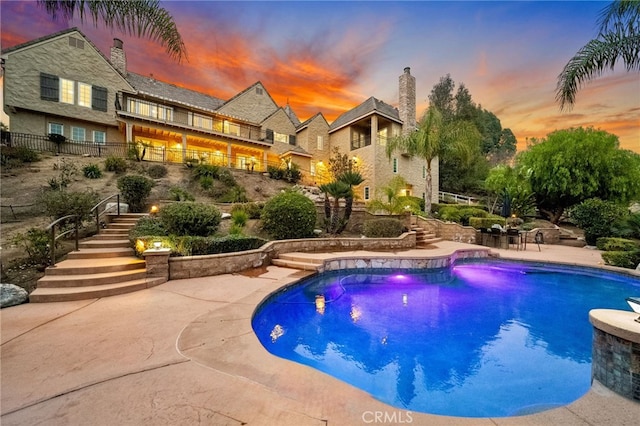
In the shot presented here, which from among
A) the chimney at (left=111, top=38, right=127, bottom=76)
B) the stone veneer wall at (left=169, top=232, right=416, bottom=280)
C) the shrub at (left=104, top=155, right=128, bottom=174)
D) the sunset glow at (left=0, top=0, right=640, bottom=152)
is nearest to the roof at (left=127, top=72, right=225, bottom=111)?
the chimney at (left=111, top=38, right=127, bottom=76)

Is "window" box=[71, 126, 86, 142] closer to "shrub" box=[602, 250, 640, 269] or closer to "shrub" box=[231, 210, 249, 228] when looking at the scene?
"shrub" box=[231, 210, 249, 228]

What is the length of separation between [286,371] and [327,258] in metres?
5.70

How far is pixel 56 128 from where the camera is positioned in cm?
1720

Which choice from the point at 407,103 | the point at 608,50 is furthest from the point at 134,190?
the point at 407,103

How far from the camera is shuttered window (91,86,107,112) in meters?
18.3

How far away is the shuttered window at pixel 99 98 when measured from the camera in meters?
18.3

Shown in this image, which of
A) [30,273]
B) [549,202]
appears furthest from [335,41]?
[549,202]

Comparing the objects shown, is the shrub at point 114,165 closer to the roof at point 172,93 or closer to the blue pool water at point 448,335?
the roof at point 172,93

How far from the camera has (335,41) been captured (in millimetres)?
14047

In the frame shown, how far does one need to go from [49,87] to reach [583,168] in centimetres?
3820

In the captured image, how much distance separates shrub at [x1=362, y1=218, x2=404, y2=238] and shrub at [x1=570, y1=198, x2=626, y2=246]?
10.9m

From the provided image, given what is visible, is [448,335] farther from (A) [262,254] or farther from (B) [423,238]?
(B) [423,238]

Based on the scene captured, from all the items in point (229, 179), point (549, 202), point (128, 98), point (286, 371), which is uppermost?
point (128, 98)

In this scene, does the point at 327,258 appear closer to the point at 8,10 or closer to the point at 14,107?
the point at 8,10
